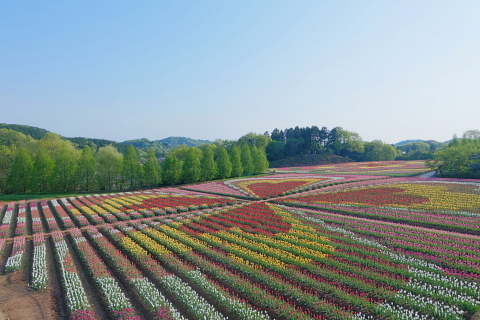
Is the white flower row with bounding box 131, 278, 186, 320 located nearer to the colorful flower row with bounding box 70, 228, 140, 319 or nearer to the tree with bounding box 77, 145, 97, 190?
the colorful flower row with bounding box 70, 228, 140, 319

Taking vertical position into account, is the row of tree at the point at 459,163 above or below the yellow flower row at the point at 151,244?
above

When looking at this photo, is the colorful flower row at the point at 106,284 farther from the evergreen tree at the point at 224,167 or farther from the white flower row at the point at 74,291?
the evergreen tree at the point at 224,167

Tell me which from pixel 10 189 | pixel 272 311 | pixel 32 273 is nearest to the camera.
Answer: pixel 272 311

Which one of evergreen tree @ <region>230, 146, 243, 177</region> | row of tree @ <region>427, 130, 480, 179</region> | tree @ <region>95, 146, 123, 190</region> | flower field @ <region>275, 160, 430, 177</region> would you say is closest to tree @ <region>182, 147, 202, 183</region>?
evergreen tree @ <region>230, 146, 243, 177</region>

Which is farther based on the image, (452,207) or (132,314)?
(452,207)

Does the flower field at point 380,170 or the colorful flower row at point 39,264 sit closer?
the colorful flower row at point 39,264

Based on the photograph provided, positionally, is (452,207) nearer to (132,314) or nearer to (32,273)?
(132,314)

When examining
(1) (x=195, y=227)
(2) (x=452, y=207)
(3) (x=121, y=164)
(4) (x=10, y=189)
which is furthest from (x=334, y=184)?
(4) (x=10, y=189)

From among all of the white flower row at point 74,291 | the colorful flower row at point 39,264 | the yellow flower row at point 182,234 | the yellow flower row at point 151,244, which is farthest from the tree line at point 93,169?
the white flower row at point 74,291
